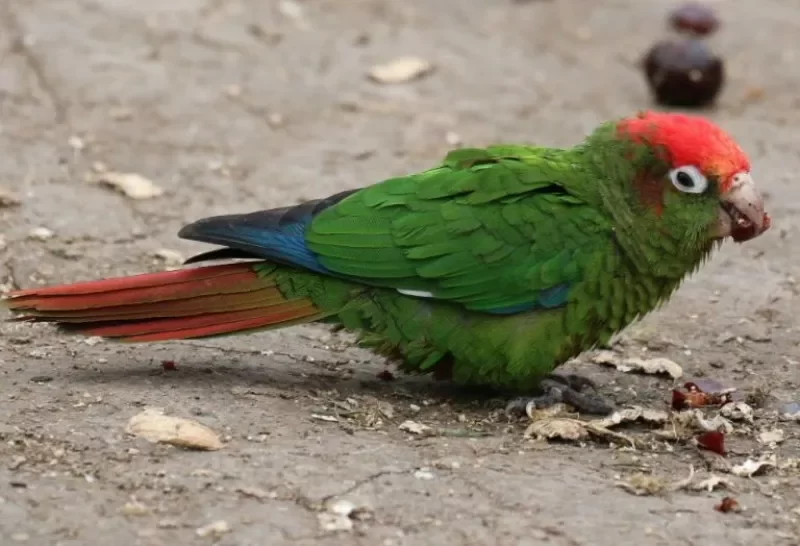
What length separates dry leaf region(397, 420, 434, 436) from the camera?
2.83 meters

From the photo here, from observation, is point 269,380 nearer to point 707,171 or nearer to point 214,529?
point 214,529

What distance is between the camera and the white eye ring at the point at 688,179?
2904mm

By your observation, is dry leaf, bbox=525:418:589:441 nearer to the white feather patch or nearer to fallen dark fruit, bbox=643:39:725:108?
the white feather patch

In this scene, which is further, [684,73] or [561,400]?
[684,73]

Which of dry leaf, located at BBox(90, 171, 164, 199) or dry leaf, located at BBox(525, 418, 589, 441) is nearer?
dry leaf, located at BBox(525, 418, 589, 441)

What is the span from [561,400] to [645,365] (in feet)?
1.50

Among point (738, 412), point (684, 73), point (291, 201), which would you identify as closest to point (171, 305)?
point (738, 412)

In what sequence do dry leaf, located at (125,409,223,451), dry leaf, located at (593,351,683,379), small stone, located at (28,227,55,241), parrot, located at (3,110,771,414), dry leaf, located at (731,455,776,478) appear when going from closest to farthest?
dry leaf, located at (125,409,223,451) < dry leaf, located at (731,455,776,478) < parrot, located at (3,110,771,414) < dry leaf, located at (593,351,683,379) < small stone, located at (28,227,55,241)

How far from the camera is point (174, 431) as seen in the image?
260 centimetres

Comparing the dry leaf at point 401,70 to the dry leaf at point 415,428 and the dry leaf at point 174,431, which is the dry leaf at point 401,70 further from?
the dry leaf at point 174,431

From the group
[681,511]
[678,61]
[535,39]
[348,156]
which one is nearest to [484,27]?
[535,39]

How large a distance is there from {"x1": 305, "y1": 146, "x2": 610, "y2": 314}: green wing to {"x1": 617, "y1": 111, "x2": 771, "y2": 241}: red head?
199mm

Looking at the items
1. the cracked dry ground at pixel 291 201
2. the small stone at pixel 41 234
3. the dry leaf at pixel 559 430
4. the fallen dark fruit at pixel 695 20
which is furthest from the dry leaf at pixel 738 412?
the fallen dark fruit at pixel 695 20

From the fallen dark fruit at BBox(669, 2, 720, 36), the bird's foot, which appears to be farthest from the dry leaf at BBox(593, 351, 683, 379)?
the fallen dark fruit at BBox(669, 2, 720, 36)
